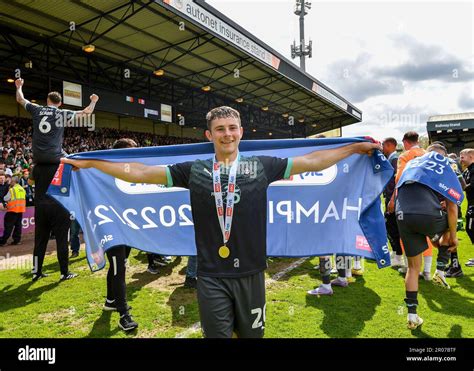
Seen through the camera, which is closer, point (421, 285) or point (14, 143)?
point (421, 285)

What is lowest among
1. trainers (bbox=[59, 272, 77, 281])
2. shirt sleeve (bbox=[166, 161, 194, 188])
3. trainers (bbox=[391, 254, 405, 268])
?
trainers (bbox=[59, 272, 77, 281])

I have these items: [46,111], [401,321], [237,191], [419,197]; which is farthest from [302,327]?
[46,111]

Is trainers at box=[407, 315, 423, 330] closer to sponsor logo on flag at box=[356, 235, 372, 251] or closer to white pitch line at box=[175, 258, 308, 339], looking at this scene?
sponsor logo on flag at box=[356, 235, 372, 251]

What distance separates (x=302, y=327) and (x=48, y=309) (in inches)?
128

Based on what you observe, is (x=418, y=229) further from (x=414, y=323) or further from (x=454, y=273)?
(x=454, y=273)

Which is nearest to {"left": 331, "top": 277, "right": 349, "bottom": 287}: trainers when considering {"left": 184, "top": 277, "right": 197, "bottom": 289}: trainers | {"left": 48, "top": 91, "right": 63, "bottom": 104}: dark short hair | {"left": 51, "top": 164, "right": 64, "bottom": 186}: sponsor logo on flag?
{"left": 184, "top": 277, "right": 197, "bottom": 289}: trainers

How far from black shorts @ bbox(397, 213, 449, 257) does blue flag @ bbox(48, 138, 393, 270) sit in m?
0.59

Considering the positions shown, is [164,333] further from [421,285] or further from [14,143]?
[14,143]

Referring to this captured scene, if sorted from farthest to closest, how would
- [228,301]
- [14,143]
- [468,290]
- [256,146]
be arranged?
Result: [14,143] → [468,290] → [256,146] → [228,301]

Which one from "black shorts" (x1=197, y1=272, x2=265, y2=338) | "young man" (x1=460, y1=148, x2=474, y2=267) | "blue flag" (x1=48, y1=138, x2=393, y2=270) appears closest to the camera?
"black shorts" (x1=197, y1=272, x2=265, y2=338)

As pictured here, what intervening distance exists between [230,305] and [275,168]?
3.21ft

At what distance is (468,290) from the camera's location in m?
5.15

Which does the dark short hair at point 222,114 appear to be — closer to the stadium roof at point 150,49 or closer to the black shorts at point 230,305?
the black shorts at point 230,305

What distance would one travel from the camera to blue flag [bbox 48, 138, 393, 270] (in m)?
3.68
